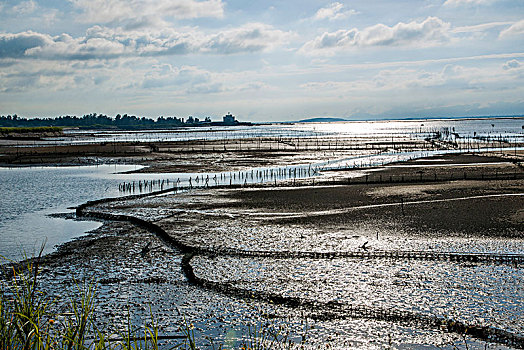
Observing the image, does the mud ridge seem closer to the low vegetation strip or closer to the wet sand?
the wet sand

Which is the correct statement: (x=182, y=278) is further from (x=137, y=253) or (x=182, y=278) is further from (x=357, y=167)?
(x=357, y=167)

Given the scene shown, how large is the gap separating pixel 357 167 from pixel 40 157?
48.0 m

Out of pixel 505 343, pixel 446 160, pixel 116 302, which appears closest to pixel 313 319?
pixel 505 343

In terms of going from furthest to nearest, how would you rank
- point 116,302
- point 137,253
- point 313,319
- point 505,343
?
point 137,253, point 116,302, point 313,319, point 505,343

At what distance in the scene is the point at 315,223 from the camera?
80.3ft

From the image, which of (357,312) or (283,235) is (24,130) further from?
(357,312)

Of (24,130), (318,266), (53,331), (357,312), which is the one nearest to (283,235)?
(318,266)

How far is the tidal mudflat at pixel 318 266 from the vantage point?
12641 mm

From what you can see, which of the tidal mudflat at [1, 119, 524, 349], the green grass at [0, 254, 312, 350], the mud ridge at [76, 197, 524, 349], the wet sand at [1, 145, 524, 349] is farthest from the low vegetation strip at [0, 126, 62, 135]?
the green grass at [0, 254, 312, 350]

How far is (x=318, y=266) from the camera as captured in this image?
17.3 m

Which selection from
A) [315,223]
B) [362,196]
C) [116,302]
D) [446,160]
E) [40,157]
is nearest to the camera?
[116,302]

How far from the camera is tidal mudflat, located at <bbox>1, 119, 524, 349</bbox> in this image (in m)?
12.6

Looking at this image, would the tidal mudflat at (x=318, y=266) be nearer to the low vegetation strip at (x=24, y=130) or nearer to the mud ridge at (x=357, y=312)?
the mud ridge at (x=357, y=312)

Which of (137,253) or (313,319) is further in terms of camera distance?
(137,253)
